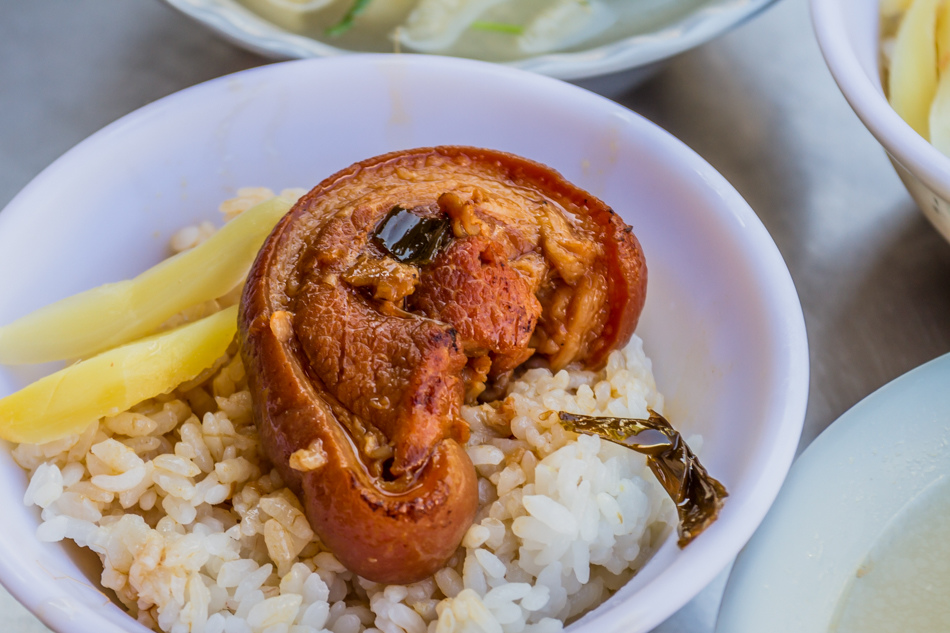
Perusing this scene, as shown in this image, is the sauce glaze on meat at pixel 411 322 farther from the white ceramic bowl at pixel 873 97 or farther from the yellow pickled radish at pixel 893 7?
the yellow pickled radish at pixel 893 7

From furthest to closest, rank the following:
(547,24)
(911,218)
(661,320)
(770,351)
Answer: (547,24), (911,218), (661,320), (770,351)

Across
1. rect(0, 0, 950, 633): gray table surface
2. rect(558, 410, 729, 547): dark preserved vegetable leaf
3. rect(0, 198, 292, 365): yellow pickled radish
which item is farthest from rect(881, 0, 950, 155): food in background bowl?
rect(0, 198, 292, 365): yellow pickled radish

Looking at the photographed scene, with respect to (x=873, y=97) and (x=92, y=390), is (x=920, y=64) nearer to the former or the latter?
(x=873, y=97)

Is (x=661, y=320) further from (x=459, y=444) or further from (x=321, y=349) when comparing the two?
(x=321, y=349)

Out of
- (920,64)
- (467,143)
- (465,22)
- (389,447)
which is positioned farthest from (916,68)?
(389,447)

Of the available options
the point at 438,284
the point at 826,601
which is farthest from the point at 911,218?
the point at 438,284

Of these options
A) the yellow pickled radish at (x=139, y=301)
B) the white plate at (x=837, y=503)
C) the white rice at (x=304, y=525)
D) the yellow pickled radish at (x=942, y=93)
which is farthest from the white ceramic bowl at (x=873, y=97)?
the yellow pickled radish at (x=139, y=301)
